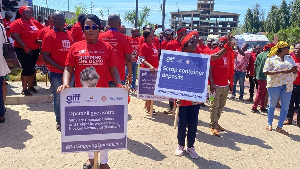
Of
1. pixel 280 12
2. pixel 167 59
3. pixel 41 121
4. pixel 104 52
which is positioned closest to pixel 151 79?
pixel 167 59

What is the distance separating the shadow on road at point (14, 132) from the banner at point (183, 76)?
2529 mm

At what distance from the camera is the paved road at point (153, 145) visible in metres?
4.29

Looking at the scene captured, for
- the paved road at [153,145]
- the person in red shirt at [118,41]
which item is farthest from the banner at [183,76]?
the paved road at [153,145]

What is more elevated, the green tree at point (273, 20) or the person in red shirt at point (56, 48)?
the green tree at point (273, 20)

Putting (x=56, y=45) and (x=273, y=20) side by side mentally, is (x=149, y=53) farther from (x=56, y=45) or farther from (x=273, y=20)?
(x=273, y=20)

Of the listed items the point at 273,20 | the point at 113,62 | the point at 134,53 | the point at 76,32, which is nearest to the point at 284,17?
the point at 273,20

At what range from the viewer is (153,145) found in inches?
200

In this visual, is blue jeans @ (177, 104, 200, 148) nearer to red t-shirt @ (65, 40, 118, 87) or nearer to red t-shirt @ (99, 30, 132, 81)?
red t-shirt @ (99, 30, 132, 81)

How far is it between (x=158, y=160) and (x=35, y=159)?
1.87 metres

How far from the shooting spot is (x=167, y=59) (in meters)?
4.60

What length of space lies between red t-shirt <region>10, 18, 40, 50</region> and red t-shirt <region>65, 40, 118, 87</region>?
3869mm

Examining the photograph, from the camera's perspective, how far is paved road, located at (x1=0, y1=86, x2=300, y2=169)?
4.29m

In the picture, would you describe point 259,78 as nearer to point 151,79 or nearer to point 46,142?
point 151,79

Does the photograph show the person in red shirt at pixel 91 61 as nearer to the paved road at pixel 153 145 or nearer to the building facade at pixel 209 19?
the paved road at pixel 153 145
